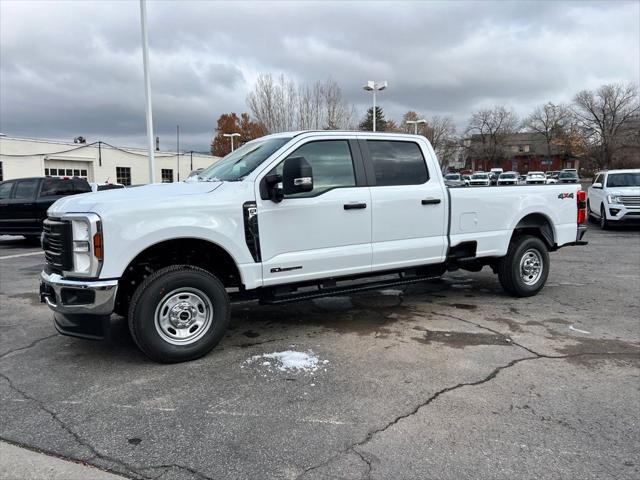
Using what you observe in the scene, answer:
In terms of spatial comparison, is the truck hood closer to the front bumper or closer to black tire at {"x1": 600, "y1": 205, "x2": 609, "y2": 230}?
the front bumper

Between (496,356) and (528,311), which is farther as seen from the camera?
(528,311)

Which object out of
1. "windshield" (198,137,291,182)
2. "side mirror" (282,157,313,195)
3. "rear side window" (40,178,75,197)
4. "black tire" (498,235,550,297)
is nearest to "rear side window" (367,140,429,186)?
"windshield" (198,137,291,182)

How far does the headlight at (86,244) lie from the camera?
405cm

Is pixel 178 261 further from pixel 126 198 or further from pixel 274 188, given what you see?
pixel 274 188

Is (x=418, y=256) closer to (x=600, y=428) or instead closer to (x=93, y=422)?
(x=600, y=428)

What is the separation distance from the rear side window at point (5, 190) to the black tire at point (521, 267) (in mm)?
12845

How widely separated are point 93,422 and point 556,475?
295cm

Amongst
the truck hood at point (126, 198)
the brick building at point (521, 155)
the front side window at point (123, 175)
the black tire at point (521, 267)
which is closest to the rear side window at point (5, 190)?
the truck hood at point (126, 198)

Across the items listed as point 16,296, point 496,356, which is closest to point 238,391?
point 496,356

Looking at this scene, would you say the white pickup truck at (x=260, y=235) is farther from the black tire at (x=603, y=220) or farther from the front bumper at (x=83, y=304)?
the black tire at (x=603, y=220)

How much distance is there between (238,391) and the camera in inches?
154

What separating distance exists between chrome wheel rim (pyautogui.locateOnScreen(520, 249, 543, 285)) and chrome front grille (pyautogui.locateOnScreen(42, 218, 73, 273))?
18.0ft

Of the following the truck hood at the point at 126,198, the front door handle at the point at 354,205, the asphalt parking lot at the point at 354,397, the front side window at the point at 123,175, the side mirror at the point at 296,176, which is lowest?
the asphalt parking lot at the point at 354,397

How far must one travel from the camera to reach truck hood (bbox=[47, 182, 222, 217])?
4.18m
